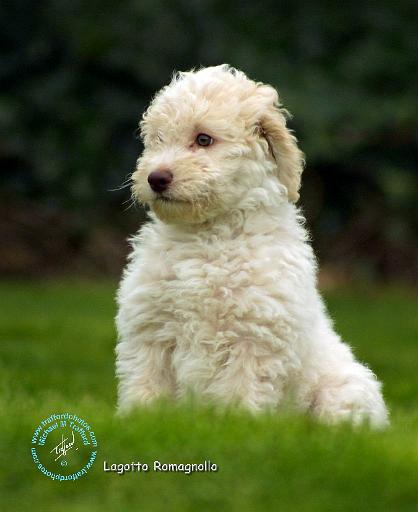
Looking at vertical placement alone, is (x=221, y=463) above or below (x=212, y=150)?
below

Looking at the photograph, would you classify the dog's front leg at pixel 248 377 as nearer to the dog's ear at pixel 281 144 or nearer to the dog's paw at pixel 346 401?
the dog's paw at pixel 346 401

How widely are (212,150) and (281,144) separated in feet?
1.53

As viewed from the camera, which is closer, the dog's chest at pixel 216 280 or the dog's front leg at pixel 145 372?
the dog's chest at pixel 216 280

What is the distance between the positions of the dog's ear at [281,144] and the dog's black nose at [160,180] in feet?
2.16

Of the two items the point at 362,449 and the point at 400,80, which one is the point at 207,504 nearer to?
the point at 362,449

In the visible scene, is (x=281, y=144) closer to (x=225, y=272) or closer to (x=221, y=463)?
(x=225, y=272)

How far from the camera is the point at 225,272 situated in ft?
22.3

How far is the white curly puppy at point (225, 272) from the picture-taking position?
669 centimetres

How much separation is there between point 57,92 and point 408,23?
608cm

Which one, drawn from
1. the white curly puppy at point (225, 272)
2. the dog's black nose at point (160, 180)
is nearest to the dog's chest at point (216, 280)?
the white curly puppy at point (225, 272)

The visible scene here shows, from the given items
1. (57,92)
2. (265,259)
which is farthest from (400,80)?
(265,259)
